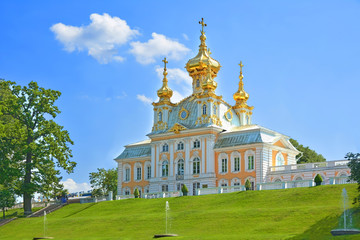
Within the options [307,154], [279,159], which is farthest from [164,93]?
[307,154]

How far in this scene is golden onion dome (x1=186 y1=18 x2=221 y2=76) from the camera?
233ft

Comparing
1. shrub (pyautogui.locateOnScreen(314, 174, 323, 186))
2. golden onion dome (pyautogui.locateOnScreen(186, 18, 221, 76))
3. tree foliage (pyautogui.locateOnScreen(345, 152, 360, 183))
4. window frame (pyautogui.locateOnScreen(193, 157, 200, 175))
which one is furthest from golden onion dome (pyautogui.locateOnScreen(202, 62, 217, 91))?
tree foliage (pyautogui.locateOnScreen(345, 152, 360, 183))

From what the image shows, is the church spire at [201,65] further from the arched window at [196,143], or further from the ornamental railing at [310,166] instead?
the ornamental railing at [310,166]

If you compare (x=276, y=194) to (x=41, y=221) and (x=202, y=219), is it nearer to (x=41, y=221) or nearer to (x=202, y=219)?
(x=202, y=219)

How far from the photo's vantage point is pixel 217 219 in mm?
39344

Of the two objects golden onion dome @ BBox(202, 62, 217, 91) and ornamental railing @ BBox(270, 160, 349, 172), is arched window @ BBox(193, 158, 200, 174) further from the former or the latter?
ornamental railing @ BBox(270, 160, 349, 172)

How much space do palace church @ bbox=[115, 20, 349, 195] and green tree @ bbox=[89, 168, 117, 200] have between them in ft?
18.4

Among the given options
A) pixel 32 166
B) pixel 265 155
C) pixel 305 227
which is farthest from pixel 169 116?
pixel 305 227

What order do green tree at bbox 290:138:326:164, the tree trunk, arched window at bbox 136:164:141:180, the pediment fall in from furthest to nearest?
1. green tree at bbox 290:138:326:164
2. arched window at bbox 136:164:141:180
3. the pediment
4. the tree trunk

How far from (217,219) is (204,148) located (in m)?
24.8

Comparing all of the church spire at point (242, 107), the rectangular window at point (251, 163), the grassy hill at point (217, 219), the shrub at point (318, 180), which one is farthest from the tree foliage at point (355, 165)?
the church spire at point (242, 107)

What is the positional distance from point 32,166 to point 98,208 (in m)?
8.23

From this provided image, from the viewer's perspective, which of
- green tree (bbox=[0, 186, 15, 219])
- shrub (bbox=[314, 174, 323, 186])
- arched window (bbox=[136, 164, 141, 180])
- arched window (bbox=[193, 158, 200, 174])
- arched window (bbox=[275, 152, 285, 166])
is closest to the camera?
shrub (bbox=[314, 174, 323, 186])

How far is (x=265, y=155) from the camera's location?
60.5 metres
